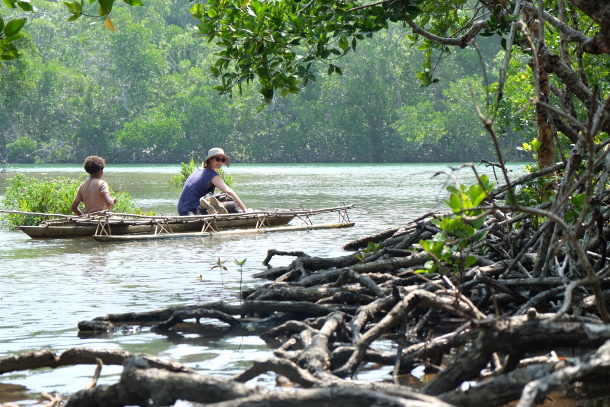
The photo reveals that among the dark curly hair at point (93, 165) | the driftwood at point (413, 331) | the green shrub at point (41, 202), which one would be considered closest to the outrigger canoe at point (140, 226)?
the dark curly hair at point (93, 165)

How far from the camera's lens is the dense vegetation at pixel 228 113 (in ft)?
207

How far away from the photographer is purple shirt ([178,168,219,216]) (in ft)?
42.1

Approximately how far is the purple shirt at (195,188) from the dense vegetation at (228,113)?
48914mm

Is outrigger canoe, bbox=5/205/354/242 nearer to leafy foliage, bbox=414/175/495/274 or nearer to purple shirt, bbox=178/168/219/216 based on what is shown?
purple shirt, bbox=178/168/219/216

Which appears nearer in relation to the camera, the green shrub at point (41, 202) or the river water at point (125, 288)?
the river water at point (125, 288)

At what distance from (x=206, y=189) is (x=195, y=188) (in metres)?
0.17

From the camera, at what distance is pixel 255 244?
12.2 meters

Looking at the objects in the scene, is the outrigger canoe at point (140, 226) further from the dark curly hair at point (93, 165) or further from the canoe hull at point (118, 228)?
the dark curly hair at point (93, 165)

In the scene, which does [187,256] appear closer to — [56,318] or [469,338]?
[56,318]

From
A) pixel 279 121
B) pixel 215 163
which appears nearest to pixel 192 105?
pixel 279 121

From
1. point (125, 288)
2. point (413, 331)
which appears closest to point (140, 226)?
point (125, 288)

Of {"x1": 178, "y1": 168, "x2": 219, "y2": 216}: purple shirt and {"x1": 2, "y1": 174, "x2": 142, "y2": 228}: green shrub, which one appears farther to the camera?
{"x1": 2, "y1": 174, "x2": 142, "y2": 228}: green shrub

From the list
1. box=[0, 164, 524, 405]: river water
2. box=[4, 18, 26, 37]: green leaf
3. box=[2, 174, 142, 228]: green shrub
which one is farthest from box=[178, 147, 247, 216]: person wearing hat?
box=[4, 18, 26, 37]: green leaf

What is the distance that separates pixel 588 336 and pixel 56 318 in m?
4.39
